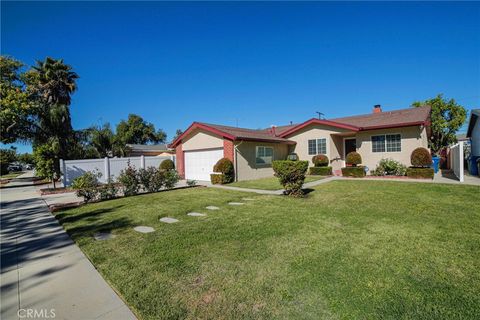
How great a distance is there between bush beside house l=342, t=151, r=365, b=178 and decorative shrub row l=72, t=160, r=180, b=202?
35.9 feet

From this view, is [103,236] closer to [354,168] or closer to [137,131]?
[354,168]

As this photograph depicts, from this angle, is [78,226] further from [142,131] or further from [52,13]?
[142,131]

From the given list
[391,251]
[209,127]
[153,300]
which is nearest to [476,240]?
[391,251]

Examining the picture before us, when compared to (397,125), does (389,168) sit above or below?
below

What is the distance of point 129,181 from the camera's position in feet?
35.9

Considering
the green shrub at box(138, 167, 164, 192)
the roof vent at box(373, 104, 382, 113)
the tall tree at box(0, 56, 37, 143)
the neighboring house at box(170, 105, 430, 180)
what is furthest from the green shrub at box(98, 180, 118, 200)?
the roof vent at box(373, 104, 382, 113)

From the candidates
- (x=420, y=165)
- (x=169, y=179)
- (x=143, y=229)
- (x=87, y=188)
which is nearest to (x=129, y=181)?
(x=87, y=188)

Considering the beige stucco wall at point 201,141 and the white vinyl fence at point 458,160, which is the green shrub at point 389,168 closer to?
the white vinyl fence at point 458,160

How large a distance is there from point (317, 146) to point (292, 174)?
33.3ft

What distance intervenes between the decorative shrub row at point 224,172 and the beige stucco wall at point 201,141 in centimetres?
174

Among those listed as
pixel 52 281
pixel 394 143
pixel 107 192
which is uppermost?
pixel 394 143

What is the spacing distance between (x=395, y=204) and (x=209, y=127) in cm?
1204

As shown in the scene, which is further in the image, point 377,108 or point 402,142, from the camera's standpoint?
point 377,108

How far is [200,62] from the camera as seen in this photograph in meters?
18.2
